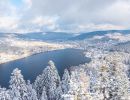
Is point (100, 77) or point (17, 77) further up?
point (100, 77)

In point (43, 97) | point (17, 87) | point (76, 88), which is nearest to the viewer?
point (76, 88)

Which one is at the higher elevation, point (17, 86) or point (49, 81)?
point (17, 86)

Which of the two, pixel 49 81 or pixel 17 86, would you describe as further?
pixel 49 81

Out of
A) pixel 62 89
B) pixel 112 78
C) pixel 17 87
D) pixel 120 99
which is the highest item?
pixel 112 78

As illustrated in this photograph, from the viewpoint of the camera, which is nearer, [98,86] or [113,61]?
[98,86]

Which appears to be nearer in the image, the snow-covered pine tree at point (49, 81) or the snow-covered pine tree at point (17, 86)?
the snow-covered pine tree at point (17, 86)

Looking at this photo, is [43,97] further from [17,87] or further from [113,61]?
[113,61]

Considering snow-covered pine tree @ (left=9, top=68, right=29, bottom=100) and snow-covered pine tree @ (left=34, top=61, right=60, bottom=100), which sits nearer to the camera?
snow-covered pine tree @ (left=9, top=68, right=29, bottom=100)

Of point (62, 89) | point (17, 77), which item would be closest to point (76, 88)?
point (17, 77)
